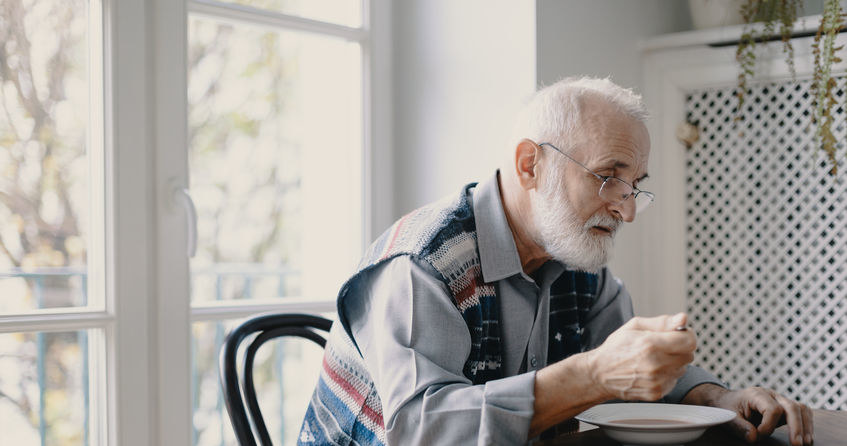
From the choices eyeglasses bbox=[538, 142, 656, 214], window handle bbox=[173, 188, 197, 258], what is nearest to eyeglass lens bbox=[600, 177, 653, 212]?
eyeglasses bbox=[538, 142, 656, 214]

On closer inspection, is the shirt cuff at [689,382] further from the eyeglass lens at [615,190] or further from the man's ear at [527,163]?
the man's ear at [527,163]

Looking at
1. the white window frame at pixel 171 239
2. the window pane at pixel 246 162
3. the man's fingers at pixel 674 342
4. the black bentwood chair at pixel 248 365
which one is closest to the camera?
the man's fingers at pixel 674 342

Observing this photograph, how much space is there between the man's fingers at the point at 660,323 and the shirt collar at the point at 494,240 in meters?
0.36

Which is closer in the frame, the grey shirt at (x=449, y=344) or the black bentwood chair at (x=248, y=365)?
the grey shirt at (x=449, y=344)

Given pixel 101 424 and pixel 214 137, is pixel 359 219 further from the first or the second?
pixel 214 137

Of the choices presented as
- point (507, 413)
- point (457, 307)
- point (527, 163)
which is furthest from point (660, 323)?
point (527, 163)

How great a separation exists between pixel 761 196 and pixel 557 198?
4.36ft

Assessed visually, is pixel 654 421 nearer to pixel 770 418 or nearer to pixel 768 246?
pixel 770 418

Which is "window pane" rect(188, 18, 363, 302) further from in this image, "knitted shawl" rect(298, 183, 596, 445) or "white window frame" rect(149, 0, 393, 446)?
"knitted shawl" rect(298, 183, 596, 445)

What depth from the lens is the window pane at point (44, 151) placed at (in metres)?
1.94

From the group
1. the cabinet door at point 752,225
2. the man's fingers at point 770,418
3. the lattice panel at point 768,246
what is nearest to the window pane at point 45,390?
the man's fingers at point 770,418

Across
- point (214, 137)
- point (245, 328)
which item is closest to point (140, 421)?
point (245, 328)

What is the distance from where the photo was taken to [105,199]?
2.02 m

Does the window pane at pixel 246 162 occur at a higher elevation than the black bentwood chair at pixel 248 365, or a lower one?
higher
